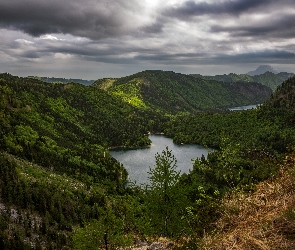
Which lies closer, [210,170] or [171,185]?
[171,185]

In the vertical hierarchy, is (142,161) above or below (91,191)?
below

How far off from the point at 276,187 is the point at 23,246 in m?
45.2

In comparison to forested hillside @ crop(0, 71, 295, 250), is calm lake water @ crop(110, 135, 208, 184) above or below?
below

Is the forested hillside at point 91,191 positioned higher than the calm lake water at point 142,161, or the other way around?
the forested hillside at point 91,191

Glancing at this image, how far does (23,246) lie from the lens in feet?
150

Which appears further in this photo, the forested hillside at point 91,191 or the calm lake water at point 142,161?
the calm lake water at point 142,161

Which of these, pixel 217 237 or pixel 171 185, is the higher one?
pixel 217 237

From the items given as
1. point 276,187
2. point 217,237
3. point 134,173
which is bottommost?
point 134,173

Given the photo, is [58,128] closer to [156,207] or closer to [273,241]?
[156,207]

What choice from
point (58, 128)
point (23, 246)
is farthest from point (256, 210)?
point (58, 128)

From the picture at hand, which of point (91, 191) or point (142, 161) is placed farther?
point (142, 161)

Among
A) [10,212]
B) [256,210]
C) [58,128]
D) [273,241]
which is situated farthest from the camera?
[58,128]

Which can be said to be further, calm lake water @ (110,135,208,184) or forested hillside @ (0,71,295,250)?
calm lake water @ (110,135,208,184)

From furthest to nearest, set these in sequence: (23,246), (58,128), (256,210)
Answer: (58,128) < (23,246) < (256,210)
